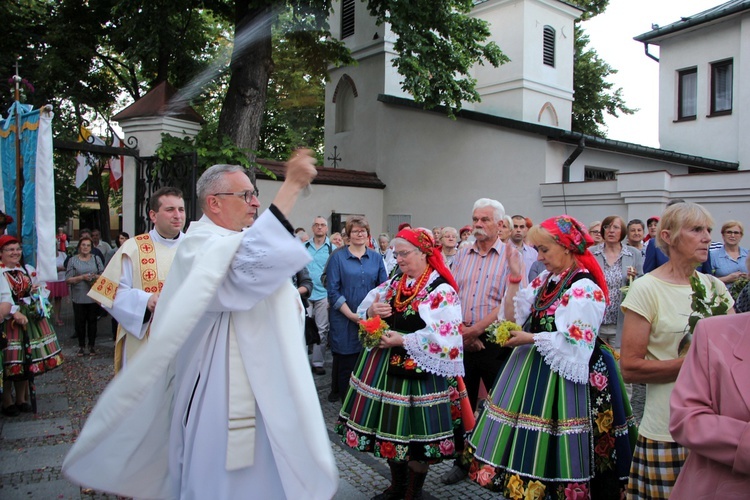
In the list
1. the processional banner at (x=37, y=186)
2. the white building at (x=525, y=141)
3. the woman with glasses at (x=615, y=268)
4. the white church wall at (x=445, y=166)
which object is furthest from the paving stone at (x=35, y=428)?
the white church wall at (x=445, y=166)

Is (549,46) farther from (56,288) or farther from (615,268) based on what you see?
(56,288)

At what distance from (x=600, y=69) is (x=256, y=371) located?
2853 centimetres

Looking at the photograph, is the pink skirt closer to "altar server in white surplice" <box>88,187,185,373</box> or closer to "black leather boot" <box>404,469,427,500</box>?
"altar server in white surplice" <box>88,187,185,373</box>

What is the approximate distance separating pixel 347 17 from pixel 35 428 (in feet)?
57.2

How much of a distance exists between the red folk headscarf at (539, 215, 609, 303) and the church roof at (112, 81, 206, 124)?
778 cm

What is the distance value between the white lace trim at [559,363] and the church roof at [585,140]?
1209cm

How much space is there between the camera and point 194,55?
16172mm

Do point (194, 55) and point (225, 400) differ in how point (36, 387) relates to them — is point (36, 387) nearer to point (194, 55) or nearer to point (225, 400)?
point (225, 400)

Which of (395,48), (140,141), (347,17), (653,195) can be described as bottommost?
(653,195)

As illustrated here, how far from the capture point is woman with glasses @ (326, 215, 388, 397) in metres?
6.54

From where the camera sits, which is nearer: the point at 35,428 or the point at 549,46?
the point at 35,428

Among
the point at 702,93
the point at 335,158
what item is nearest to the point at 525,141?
the point at 335,158

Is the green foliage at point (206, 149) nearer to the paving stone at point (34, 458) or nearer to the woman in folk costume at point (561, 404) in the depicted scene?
the paving stone at point (34, 458)

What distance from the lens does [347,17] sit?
20.2 metres
